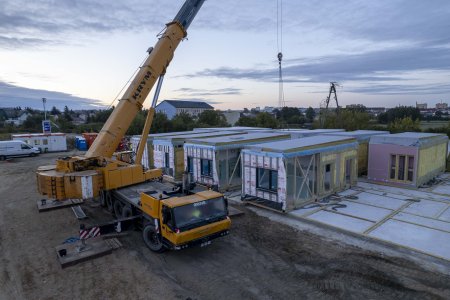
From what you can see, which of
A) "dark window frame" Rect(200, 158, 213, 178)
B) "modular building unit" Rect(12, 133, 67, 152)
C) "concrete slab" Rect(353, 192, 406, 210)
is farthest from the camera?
"modular building unit" Rect(12, 133, 67, 152)

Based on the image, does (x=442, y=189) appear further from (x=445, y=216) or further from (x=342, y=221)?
(x=342, y=221)

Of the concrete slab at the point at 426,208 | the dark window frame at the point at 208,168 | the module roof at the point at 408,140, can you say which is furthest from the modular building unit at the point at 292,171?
the concrete slab at the point at 426,208

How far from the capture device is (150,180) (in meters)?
15.9

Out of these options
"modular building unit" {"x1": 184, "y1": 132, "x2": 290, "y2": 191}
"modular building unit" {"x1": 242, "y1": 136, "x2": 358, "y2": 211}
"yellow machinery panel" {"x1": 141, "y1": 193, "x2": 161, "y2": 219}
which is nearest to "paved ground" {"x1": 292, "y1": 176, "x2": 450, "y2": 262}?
"modular building unit" {"x1": 242, "y1": 136, "x2": 358, "y2": 211}

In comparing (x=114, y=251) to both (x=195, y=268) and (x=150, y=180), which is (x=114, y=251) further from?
(x=150, y=180)

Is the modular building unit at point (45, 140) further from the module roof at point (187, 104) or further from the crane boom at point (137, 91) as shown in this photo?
the module roof at point (187, 104)

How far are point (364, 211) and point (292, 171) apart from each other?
413 cm

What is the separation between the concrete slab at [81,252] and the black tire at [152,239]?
4.65ft

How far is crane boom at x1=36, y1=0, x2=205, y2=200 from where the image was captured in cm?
1293

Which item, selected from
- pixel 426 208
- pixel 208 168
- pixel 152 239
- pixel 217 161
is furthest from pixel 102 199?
pixel 426 208

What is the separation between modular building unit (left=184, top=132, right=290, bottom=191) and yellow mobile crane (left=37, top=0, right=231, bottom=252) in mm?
4607

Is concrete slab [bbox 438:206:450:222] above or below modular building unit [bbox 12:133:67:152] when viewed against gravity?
below

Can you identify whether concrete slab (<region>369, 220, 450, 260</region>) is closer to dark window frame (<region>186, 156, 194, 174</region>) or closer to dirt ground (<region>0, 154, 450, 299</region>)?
dirt ground (<region>0, 154, 450, 299</region>)

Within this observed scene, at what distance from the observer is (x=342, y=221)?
1405 centimetres
